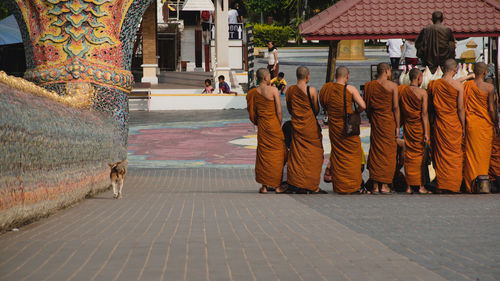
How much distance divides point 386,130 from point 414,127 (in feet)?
1.22

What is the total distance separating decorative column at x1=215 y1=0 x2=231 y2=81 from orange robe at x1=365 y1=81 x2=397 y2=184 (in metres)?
17.8

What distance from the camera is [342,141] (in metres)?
11.2

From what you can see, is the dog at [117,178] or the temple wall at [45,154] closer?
the temple wall at [45,154]

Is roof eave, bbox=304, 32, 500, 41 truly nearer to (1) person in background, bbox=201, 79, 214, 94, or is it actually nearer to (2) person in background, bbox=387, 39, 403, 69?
(2) person in background, bbox=387, 39, 403, 69

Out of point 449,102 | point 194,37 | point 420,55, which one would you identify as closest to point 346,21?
point 420,55

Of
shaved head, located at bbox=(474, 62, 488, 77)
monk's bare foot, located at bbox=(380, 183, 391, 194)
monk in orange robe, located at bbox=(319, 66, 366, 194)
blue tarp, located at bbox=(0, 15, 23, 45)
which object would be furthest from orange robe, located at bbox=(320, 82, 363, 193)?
blue tarp, located at bbox=(0, 15, 23, 45)

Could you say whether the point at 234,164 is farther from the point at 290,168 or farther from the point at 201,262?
the point at 201,262

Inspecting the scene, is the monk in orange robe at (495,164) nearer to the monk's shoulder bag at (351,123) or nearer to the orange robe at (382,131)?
the orange robe at (382,131)

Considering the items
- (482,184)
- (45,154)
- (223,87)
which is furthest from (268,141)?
(223,87)

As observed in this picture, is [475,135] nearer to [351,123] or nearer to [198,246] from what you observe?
[351,123]

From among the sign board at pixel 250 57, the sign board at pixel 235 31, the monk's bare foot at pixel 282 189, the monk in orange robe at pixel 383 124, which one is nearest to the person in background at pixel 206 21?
the sign board at pixel 235 31

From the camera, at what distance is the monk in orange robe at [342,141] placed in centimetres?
1106

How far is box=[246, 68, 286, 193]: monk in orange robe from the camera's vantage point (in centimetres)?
1129

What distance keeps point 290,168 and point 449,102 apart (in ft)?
7.51
